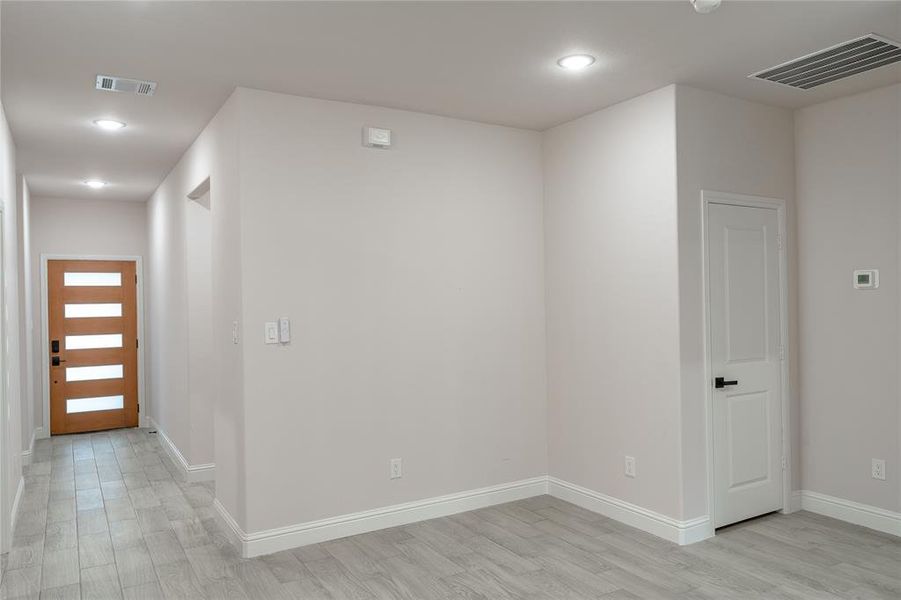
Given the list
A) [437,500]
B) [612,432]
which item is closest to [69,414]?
[437,500]

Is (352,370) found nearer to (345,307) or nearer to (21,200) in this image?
(345,307)

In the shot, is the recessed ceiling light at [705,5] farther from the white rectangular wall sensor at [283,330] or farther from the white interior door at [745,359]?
the white rectangular wall sensor at [283,330]

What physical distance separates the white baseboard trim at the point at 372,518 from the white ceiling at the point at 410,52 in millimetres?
2619

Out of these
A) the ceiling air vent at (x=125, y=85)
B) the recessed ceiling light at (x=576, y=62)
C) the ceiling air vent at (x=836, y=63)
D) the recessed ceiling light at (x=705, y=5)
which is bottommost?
the recessed ceiling light at (x=705, y=5)

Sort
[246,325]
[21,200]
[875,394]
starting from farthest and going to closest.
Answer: [21,200], [875,394], [246,325]

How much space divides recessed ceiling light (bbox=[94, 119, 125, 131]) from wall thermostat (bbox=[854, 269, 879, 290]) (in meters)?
5.01

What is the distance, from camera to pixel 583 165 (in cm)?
450

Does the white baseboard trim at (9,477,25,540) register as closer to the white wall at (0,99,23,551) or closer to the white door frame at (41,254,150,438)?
the white wall at (0,99,23,551)

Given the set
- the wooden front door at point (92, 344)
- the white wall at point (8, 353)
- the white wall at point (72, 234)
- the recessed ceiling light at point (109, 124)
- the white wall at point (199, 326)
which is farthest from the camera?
the wooden front door at point (92, 344)

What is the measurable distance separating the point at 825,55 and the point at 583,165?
5.15 feet

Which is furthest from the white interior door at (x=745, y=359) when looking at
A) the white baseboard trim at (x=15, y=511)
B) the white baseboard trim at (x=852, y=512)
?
the white baseboard trim at (x=15, y=511)

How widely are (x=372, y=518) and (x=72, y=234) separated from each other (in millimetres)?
5746

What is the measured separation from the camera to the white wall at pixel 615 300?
3.87 meters

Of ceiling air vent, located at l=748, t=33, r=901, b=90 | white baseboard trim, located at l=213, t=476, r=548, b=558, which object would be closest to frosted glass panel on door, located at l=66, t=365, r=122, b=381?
white baseboard trim, located at l=213, t=476, r=548, b=558
